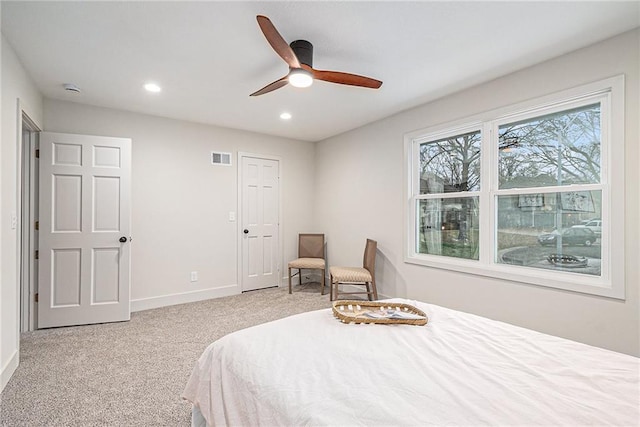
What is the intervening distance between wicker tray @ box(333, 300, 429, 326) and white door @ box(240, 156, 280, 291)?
3056 mm

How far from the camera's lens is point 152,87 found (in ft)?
10.1

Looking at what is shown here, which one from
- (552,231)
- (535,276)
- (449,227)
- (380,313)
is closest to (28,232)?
(380,313)

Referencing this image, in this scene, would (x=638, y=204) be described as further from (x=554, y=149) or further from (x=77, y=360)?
(x=77, y=360)

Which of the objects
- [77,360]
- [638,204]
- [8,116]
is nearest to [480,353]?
[638,204]

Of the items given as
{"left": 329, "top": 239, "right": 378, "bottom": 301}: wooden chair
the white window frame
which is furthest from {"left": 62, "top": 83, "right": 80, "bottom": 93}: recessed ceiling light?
the white window frame

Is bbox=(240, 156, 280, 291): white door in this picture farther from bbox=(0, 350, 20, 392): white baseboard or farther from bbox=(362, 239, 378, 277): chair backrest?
bbox=(0, 350, 20, 392): white baseboard

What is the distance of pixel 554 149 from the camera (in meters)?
2.65

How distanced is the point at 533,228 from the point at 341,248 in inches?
105

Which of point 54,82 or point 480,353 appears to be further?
point 54,82

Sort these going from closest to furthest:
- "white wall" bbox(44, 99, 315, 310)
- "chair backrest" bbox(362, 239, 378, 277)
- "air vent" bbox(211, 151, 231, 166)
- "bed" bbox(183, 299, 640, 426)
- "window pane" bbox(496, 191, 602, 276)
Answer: "bed" bbox(183, 299, 640, 426)
"window pane" bbox(496, 191, 602, 276)
"white wall" bbox(44, 99, 315, 310)
"chair backrest" bbox(362, 239, 378, 277)
"air vent" bbox(211, 151, 231, 166)

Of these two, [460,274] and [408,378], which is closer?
[408,378]

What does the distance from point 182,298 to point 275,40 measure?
3.59m

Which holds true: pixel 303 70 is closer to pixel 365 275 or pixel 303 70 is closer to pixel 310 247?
pixel 365 275

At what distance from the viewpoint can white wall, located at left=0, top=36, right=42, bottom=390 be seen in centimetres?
216
